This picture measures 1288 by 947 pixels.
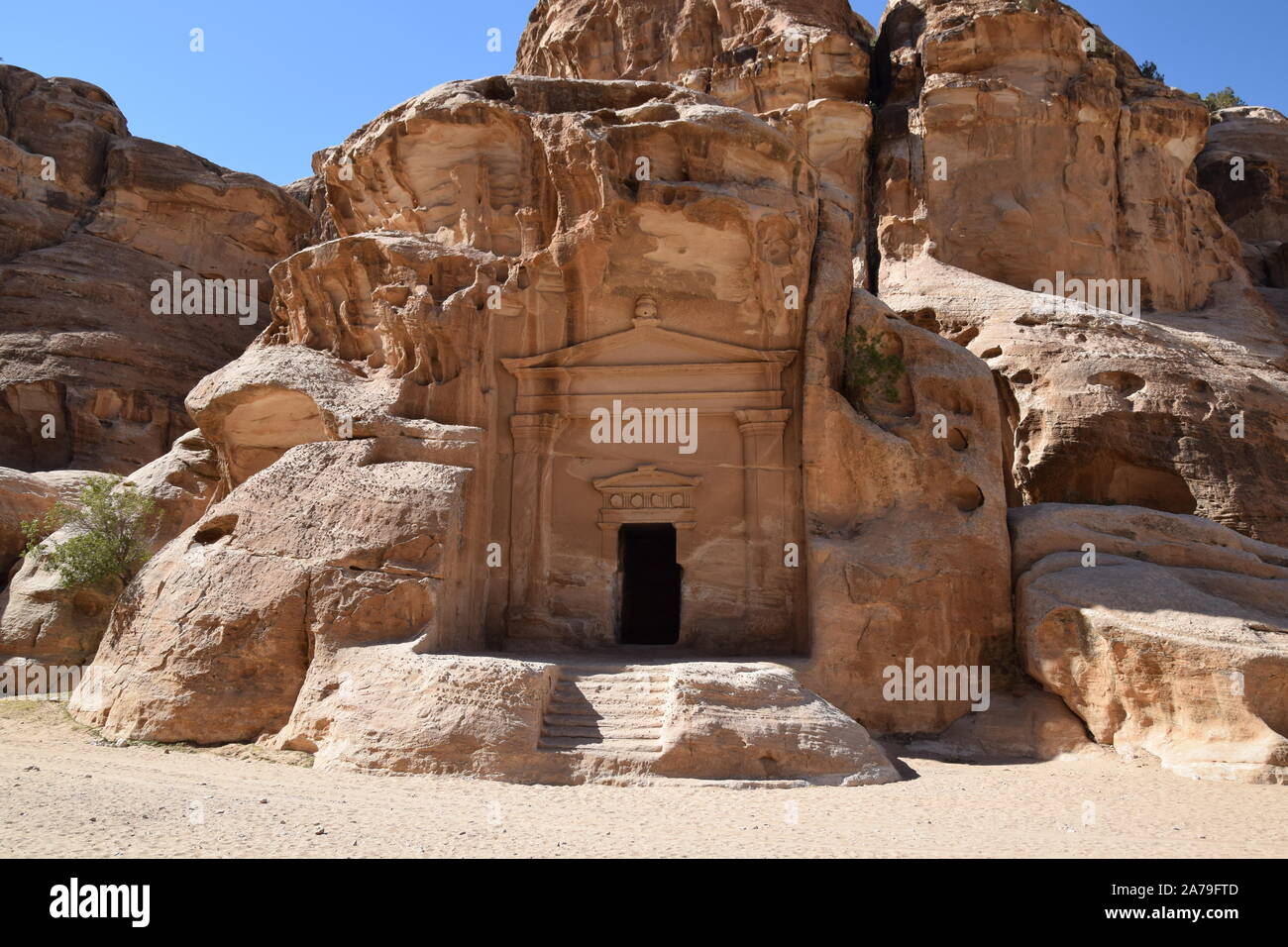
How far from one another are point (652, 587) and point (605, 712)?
8.97 metres

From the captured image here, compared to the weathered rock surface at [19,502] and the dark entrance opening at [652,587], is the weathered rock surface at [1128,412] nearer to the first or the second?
the dark entrance opening at [652,587]

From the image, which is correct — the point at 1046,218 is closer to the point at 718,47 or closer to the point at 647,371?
the point at 718,47

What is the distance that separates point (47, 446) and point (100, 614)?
10.6 m

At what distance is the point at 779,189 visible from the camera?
16812 mm

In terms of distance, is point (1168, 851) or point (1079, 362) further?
point (1079, 362)

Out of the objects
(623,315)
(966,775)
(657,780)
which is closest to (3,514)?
(623,315)

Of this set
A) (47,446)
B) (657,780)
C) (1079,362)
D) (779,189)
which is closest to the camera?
(657,780)

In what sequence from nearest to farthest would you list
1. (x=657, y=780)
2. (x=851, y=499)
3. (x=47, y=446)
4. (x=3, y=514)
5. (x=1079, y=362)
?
1. (x=657, y=780)
2. (x=851, y=499)
3. (x=3, y=514)
4. (x=1079, y=362)
5. (x=47, y=446)

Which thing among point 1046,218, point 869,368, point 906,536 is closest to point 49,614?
point 906,536

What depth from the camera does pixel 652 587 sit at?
68.1 feet

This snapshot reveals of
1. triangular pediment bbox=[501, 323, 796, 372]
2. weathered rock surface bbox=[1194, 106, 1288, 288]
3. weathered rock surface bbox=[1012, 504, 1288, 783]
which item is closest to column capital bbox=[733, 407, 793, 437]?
triangular pediment bbox=[501, 323, 796, 372]

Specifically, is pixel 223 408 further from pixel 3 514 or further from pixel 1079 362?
pixel 1079 362

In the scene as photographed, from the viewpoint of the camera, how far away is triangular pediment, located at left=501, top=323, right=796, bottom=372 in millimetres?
16797

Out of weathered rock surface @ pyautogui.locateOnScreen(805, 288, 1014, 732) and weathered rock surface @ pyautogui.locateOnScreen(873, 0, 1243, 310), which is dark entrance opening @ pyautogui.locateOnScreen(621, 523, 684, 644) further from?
weathered rock surface @ pyautogui.locateOnScreen(873, 0, 1243, 310)
